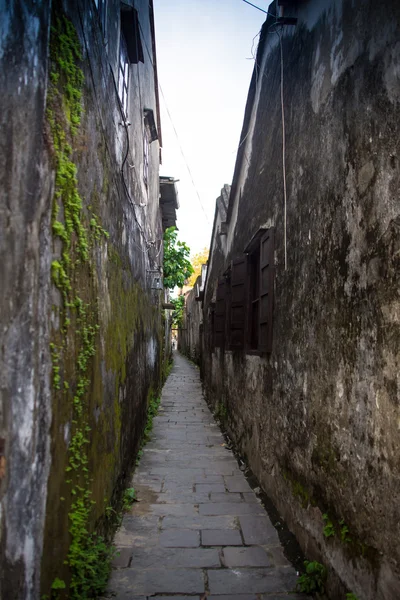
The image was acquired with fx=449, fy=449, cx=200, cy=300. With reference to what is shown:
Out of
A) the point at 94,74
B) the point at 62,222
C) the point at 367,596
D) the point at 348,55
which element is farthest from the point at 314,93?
the point at 367,596

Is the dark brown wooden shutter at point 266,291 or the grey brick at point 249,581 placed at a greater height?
the dark brown wooden shutter at point 266,291

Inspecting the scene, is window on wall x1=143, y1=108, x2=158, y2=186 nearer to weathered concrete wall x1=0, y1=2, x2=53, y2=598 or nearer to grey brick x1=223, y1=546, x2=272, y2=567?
weathered concrete wall x1=0, y1=2, x2=53, y2=598

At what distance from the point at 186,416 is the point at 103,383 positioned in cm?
631

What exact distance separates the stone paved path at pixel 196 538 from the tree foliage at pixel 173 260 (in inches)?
360

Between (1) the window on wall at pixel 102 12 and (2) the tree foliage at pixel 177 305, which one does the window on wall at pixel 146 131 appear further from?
(2) the tree foliage at pixel 177 305

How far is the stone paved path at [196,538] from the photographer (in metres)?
2.96

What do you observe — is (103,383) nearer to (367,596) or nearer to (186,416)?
(367,596)

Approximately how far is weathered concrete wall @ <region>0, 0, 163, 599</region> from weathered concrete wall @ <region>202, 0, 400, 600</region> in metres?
1.49

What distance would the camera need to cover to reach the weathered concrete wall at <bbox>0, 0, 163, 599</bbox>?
1799 mm

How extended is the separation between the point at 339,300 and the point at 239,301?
3575 mm

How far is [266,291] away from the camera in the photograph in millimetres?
4699

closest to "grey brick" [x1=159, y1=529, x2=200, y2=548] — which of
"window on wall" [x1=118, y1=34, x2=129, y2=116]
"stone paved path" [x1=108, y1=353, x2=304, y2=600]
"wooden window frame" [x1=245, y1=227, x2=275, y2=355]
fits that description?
"stone paved path" [x1=108, y1=353, x2=304, y2=600]

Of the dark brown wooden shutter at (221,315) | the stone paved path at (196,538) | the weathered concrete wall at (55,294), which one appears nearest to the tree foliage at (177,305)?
the dark brown wooden shutter at (221,315)

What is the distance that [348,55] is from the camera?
9.09 feet
